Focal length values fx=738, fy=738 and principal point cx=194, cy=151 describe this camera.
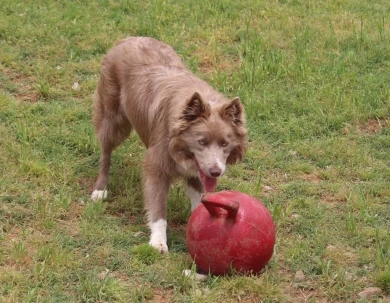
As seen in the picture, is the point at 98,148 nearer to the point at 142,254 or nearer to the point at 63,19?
the point at 142,254

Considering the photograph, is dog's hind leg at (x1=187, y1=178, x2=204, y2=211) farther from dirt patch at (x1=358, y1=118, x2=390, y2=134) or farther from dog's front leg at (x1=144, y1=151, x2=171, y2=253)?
dirt patch at (x1=358, y1=118, x2=390, y2=134)

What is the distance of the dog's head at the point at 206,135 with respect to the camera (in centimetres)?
584

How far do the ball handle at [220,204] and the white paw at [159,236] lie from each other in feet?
2.49

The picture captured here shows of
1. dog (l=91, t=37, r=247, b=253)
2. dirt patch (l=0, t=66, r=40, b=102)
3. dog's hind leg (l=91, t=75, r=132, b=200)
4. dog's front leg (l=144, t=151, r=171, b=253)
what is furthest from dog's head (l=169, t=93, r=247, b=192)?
dirt patch (l=0, t=66, r=40, b=102)

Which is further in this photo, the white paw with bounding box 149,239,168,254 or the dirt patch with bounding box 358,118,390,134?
the dirt patch with bounding box 358,118,390,134

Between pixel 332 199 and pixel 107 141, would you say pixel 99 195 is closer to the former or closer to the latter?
pixel 107 141

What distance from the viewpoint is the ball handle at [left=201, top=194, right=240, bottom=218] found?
514 cm

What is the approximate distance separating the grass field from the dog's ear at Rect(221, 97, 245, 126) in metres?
0.93

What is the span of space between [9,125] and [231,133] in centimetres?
320

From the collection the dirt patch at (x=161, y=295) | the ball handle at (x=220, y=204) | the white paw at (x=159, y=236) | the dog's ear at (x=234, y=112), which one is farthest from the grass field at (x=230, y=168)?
the dog's ear at (x=234, y=112)

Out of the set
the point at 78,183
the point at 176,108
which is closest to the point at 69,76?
the point at 78,183

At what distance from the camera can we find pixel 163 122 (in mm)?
6211

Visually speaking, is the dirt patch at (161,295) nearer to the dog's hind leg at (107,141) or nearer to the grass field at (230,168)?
the grass field at (230,168)

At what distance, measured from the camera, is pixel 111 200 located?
6988mm
